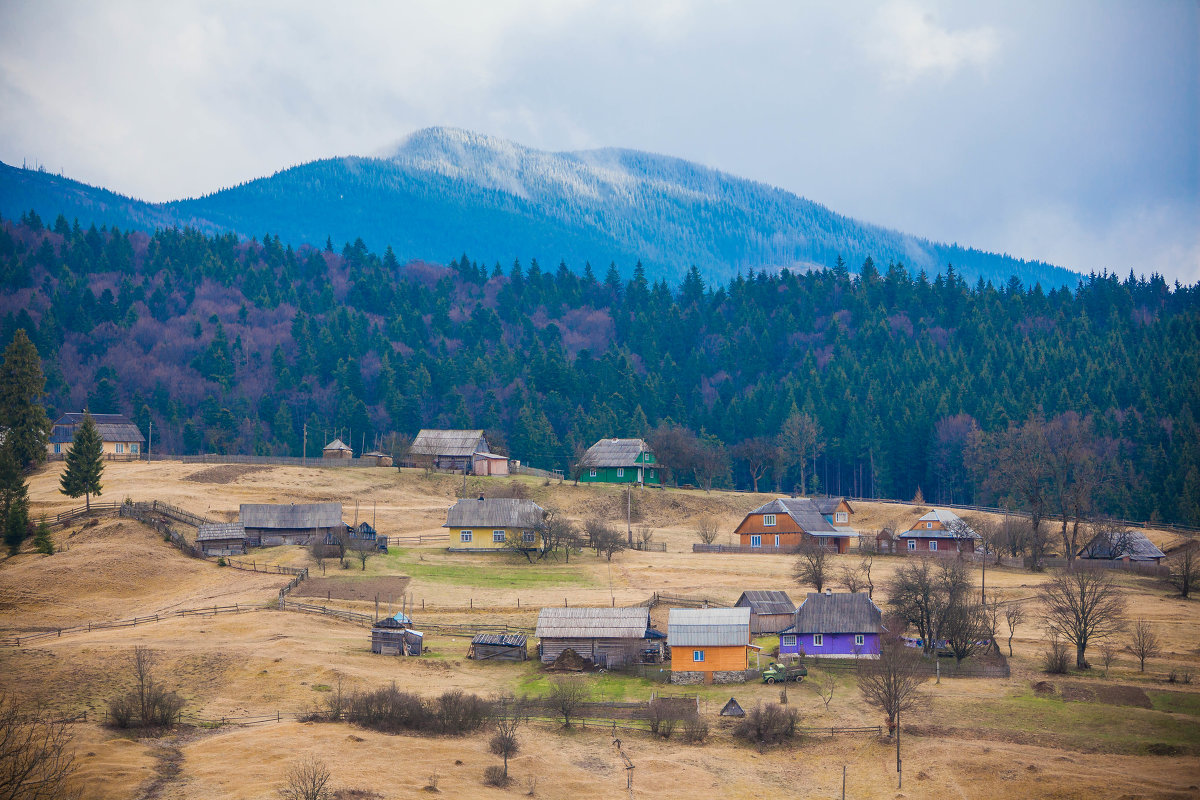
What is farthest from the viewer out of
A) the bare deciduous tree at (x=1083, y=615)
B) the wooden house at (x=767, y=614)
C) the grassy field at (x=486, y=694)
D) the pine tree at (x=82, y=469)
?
the pine tree at (x=82, y=469)

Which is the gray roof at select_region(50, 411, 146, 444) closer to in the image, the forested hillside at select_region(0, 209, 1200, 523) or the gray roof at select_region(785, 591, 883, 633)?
the forested hillside at select_region(0, 209, 1200, 523)

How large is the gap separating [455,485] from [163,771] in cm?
6840

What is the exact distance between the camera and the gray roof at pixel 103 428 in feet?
339

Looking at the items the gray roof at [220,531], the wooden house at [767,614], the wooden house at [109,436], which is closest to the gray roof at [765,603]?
the wooden house at [767,614]

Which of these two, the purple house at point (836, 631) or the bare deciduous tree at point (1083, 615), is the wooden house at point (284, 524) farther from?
the bare deciduous tree at point (1083, 615)

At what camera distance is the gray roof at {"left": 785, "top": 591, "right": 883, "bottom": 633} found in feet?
159

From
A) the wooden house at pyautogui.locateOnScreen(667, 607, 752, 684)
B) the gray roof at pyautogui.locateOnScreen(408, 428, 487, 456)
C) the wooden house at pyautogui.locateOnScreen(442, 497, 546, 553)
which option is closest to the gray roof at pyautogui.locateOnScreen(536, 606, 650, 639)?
the wooden house at pyautogui.locateOnScreen(667, 607, 752, 684)

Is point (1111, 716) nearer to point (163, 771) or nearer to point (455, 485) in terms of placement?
point (163, 771)

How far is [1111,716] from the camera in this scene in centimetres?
3878

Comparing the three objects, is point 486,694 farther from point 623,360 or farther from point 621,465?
point 623,360

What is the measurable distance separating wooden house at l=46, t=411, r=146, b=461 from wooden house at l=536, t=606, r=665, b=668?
71348 millimetres

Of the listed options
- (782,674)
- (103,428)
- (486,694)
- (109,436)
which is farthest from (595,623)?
(103,428)

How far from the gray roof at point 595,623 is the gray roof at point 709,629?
2175 mm

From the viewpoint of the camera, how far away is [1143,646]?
4594 centimetres
